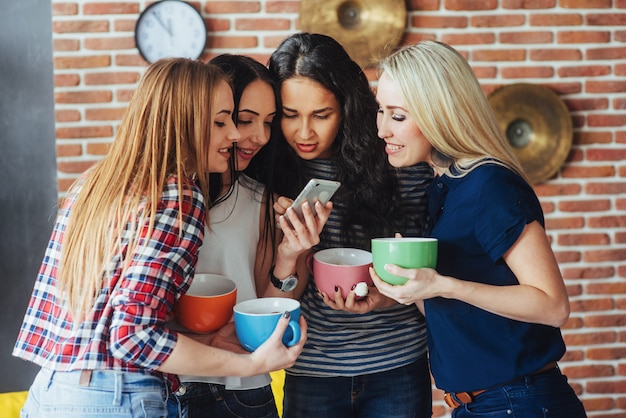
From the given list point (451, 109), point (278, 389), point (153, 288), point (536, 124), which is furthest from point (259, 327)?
point (536, 124)

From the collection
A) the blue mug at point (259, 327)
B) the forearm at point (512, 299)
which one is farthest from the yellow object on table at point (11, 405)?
the forearm at point (512, 299)

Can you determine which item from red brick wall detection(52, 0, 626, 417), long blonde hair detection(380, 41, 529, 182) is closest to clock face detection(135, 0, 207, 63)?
red brick wall detection(52, 0, 626, 417)

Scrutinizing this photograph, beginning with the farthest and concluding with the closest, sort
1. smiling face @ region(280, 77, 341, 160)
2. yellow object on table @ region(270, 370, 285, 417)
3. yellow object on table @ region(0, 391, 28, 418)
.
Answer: yellow object on table @ region(270, 370, 285, 417) → yellow object on table @ region(0, 391, 28, 418) → smiling face @ region(280, 77, 341, 160)

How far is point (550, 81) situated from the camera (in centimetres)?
269

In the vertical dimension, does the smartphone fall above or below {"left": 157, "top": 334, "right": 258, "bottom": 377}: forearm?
above

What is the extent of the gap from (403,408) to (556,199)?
5.16ft

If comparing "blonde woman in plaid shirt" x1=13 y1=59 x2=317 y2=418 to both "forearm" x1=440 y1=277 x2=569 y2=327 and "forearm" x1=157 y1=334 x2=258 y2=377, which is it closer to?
"forearm" x1=157 y1=334 x2=258 y2=377

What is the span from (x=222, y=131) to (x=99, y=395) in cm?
49

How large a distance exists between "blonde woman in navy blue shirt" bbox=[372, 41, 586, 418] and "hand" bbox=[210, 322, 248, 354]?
0.27 meters

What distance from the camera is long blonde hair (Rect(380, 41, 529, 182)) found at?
1.22 meters

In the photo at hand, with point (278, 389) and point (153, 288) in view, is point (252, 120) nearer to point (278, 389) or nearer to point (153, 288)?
point (153, 288)

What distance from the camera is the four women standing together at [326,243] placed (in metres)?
1.00

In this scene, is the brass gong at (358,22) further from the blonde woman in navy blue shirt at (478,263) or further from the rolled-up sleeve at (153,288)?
the rolled-up sleeve at (153,288)

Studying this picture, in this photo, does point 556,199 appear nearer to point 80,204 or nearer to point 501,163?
point 501,163
